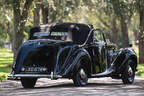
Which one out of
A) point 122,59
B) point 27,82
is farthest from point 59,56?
point 122,59

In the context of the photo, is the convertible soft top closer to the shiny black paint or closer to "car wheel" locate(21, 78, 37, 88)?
the shiny black paint

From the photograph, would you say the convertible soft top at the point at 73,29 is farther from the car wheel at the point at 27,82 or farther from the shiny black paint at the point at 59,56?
the car wheel at the point at 27,82

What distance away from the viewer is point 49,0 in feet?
83.5

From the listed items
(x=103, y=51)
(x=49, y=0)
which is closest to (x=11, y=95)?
(x=103, y=51)

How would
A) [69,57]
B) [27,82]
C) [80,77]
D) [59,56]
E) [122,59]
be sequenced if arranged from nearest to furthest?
[59,56] → [69,57] → [80,77] → [27,82] → [122,59]

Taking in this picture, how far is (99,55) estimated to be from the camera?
1521 centimetres

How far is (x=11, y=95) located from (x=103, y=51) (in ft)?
14.1

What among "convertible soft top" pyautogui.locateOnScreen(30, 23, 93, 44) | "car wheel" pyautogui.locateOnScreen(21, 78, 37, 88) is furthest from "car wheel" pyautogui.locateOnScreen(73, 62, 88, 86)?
"car wheel" pyautogui.locateOnScreen(21, 78, 37, 88)

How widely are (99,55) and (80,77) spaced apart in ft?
4.34

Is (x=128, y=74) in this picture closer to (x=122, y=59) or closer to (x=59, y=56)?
(x=122, y=59)

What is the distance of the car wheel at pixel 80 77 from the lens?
551 inches

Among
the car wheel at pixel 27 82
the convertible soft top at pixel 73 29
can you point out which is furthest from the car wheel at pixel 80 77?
the car wheel at pixel 27 82

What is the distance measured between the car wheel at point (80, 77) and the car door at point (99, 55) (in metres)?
0.64

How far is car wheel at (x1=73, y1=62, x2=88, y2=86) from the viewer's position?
13984 millimetres
